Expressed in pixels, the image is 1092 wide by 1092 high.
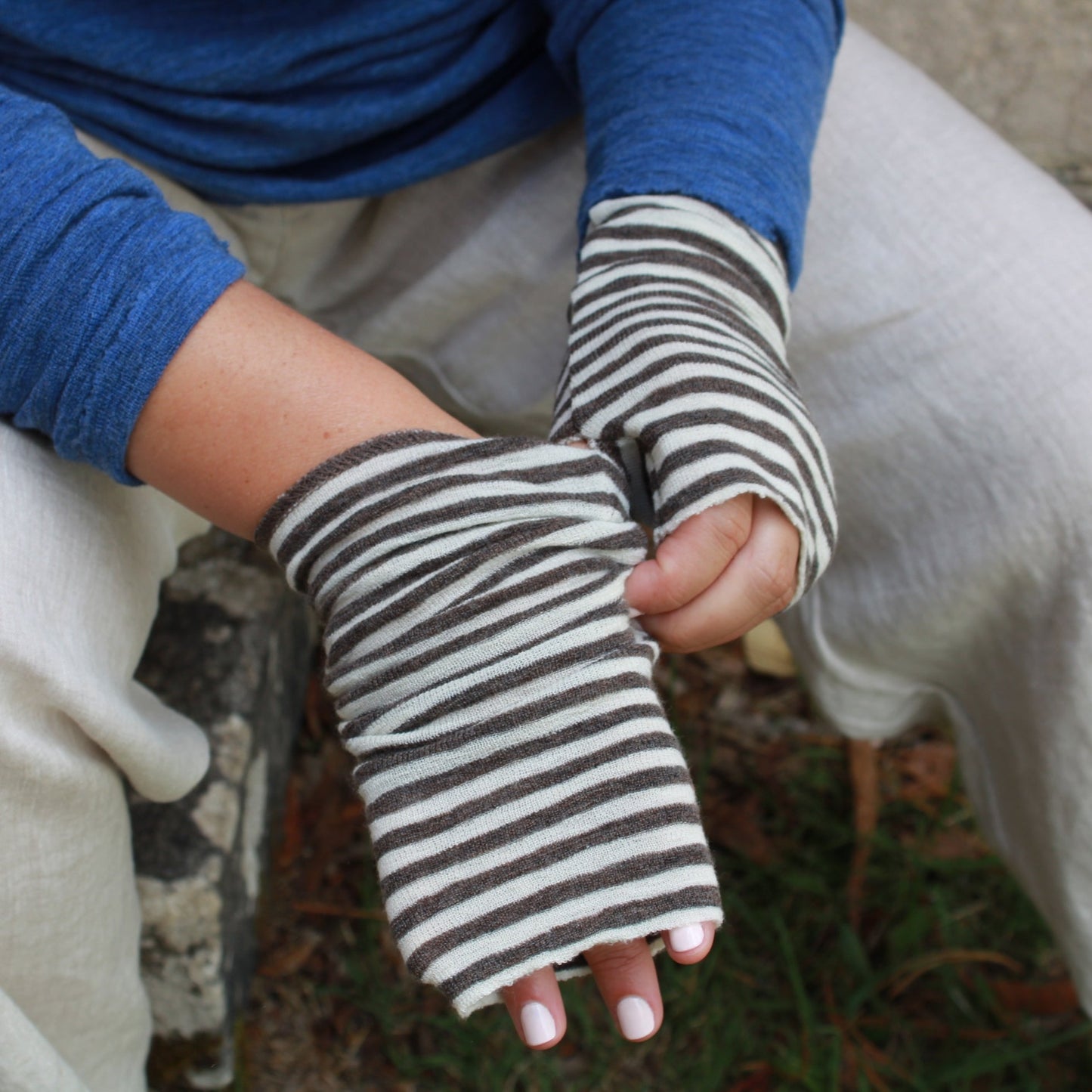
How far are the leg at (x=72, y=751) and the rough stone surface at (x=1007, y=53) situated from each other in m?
1.18

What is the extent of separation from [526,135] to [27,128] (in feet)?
1.47

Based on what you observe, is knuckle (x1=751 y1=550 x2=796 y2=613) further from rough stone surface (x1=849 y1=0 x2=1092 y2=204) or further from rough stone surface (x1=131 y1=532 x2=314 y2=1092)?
rough stone surface (x1=849 y1=0 x2=1092 y2=204)

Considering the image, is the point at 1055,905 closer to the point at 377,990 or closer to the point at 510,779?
the point at 510,779

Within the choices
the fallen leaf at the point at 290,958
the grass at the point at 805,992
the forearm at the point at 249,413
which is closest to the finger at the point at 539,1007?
the forearm at the point at 249,413

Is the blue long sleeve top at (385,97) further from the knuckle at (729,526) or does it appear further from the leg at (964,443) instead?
the knuckle at (729,526)

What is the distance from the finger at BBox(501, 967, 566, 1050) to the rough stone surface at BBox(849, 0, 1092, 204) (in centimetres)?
132

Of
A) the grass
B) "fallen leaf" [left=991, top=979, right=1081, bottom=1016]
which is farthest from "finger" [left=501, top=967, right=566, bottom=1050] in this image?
"fallen leaf" [left=991, top=979, right=1081, bottom=1016]

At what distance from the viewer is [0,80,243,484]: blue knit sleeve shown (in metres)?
0.63

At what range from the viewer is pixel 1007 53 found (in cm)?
142

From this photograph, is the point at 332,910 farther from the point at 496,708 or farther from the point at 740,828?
the point at 496,708

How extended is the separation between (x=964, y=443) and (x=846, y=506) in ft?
0.41

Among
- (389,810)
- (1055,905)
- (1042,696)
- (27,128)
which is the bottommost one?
(1055,905)

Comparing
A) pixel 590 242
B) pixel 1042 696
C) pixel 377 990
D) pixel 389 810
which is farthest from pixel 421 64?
pixel 377 990

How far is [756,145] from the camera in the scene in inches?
31.3
